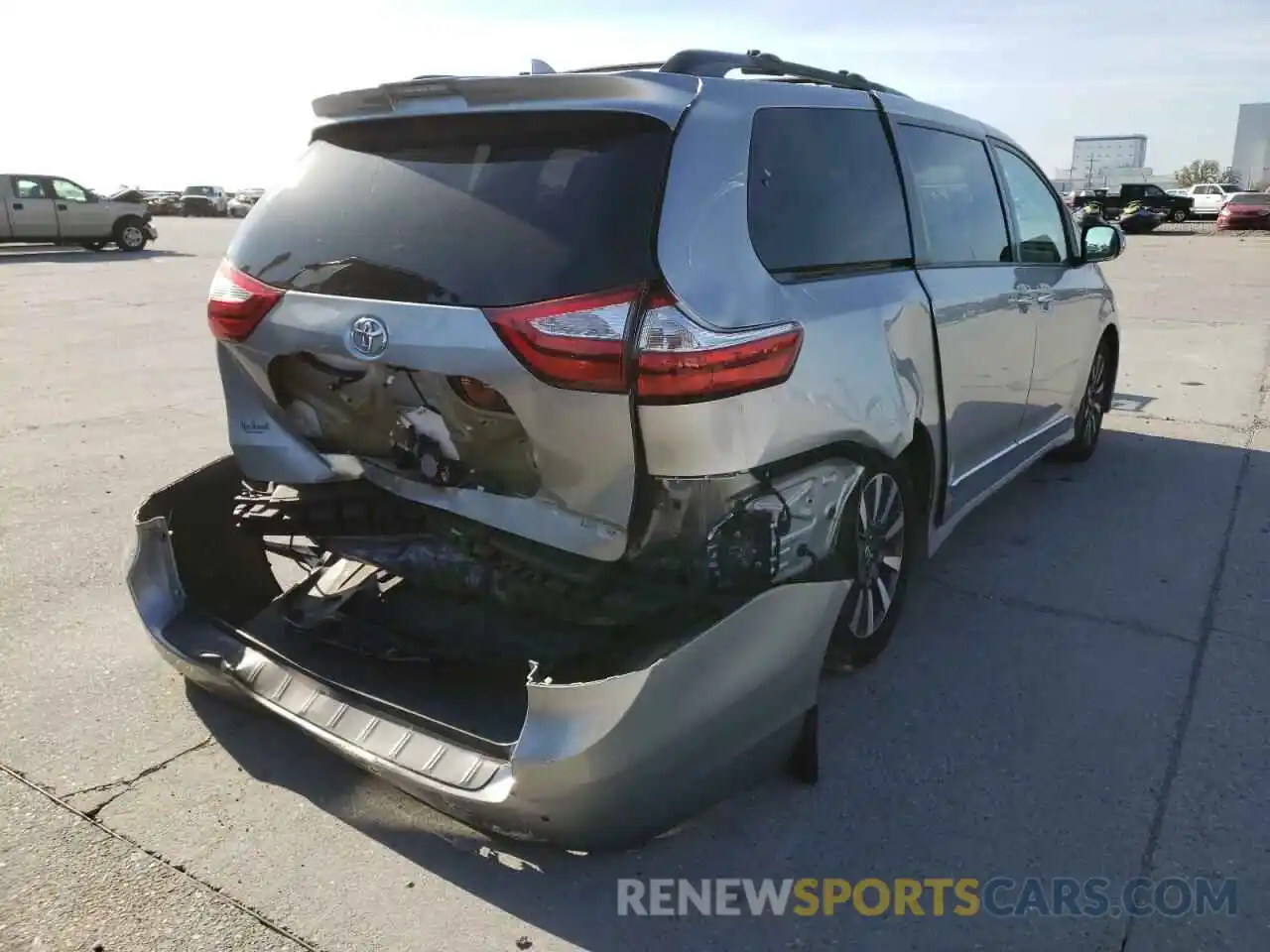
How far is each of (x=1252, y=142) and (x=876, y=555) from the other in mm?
124892

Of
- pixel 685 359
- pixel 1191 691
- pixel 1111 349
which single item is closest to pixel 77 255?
pixel 1111 349

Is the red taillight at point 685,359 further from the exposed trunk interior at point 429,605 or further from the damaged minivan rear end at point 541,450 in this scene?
the exposed trunk interior at point 429,605

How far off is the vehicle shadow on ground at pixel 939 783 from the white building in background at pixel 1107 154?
72.5 meters

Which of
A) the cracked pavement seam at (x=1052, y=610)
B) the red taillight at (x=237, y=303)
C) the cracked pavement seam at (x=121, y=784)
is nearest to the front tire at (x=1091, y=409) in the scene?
the cracked pavement seam at (x=1052, y=610)

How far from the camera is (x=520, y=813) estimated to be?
7.84ft

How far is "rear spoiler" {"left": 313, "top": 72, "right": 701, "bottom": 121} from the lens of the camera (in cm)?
266

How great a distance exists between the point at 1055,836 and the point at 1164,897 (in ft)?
0.95

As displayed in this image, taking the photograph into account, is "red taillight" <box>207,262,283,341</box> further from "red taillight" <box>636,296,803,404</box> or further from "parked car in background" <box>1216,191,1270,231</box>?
"parked car in background" <box>1216,191,1270,231</box>

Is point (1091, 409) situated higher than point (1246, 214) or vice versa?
point (1091, 409)

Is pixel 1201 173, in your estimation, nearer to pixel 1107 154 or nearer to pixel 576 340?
pixel 1107 154

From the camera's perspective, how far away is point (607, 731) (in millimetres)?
2303

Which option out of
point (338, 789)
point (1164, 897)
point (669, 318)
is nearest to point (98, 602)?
point (338, 789)

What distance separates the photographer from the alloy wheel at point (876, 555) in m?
3.46

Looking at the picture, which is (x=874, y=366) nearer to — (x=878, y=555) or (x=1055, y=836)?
(x=878, y=555)
